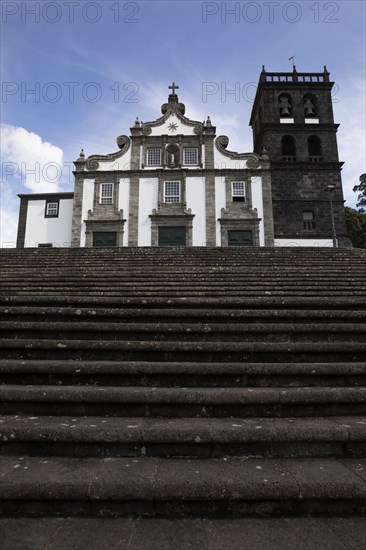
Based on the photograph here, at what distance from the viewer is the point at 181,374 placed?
3443 millimetres

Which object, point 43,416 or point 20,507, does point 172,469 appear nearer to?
point 20,507

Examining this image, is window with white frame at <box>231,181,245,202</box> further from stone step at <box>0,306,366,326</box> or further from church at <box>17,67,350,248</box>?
stone step at <box>0,306,366,326</box>

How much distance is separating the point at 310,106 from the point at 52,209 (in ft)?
70.7

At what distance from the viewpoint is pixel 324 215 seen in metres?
26.2

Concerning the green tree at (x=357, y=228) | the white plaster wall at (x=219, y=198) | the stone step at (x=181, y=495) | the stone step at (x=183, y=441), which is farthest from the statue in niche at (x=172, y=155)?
the stone step at (x=181, y=495)

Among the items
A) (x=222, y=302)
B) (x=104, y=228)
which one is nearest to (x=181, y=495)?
(x=222, y=302)

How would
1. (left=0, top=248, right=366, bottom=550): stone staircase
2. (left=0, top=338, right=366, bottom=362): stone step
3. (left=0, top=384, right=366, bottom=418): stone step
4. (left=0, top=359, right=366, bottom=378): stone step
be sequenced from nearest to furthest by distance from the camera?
(left=0, top=248, right=366, bottom=550): stone staircase, (left=0, top=384, right=366, bottom=418): stone step, (left=0, top=359, right=366, bottom=378): stone step, (left=0, top=338, right=366, bottom=362): stone step

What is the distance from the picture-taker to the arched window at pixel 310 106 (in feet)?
93.6

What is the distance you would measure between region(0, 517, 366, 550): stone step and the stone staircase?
10 millimetres

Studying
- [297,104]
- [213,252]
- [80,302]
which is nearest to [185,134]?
[297,104]

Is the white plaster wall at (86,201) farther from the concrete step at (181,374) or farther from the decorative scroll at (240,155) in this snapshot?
the concrete step at (181,374)

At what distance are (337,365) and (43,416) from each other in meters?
2.76

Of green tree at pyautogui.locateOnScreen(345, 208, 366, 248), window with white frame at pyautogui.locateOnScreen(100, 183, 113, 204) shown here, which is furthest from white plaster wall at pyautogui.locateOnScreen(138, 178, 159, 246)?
green tree at pyautogui.locateOnScreen(345, 208, 366, 248)

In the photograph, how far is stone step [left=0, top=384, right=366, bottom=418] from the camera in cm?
303
